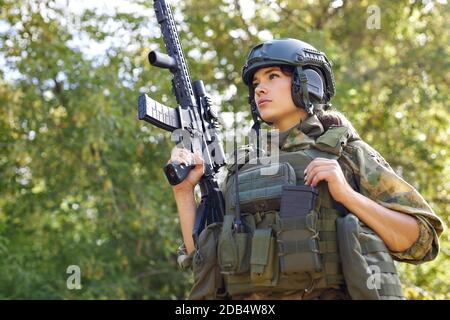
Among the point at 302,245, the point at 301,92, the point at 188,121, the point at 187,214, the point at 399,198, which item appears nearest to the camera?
the point at 302,245

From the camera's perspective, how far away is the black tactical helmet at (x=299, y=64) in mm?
3941

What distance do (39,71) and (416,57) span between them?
203 inches

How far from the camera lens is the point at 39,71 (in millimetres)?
10289

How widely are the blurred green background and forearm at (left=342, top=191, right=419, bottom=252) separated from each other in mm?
5494

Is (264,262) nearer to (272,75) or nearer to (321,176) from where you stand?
(321,176)

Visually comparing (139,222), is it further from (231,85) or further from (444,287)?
(444,287)

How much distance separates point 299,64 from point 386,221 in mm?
823

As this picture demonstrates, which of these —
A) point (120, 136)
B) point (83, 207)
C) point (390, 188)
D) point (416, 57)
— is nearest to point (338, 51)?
point (416, 57)

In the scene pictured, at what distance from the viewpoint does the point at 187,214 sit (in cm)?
407

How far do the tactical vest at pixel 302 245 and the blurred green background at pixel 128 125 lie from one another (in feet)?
18.2

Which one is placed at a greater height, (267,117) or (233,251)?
(267,117)

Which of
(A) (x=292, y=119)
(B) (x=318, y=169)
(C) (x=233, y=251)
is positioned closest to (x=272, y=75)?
(A) (x=292, y=119)

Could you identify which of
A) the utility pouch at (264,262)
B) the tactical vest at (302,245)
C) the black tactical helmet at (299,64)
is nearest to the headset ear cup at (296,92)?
the black tactical helmet at (299,64)

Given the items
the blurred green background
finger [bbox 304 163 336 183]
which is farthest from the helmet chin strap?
the blurred green background
